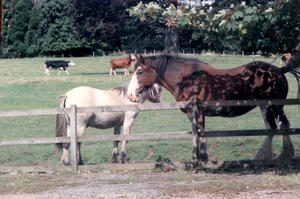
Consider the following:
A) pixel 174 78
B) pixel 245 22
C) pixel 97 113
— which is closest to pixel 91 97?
pixel 97 113

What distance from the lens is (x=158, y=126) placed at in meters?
19.2

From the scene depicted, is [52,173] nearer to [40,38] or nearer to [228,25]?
[228,25]

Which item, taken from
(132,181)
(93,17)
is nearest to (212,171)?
(132,181)

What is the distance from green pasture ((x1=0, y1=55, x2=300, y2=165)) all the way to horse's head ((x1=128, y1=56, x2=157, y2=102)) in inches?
102

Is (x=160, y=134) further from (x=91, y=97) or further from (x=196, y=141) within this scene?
(x=91, y=97)

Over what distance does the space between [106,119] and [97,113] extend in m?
0.28

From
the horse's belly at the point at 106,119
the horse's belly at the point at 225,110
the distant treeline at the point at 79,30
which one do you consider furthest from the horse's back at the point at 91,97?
the distant treeline at the point at 79,30

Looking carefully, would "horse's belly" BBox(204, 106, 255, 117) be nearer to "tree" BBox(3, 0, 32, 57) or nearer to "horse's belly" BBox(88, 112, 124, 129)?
"horse's belly" BBox(88, 112, 124, 129)

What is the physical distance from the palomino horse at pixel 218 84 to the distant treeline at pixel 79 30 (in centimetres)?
2712

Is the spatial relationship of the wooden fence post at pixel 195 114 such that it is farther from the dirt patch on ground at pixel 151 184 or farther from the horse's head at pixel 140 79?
the horse's head at pixel 140 79

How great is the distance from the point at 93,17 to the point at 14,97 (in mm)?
15119

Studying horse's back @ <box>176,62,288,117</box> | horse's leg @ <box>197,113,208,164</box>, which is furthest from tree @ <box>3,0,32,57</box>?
horse's leg @ <box>197,113,208,164</box>

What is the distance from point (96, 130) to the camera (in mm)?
18969

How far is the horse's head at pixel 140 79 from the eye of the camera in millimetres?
11305
